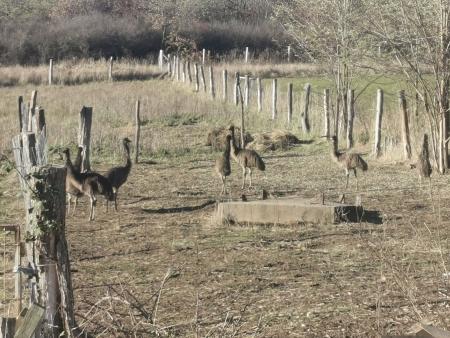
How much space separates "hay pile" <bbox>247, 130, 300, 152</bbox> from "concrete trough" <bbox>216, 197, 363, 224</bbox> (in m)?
9.42

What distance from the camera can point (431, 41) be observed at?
18422mm

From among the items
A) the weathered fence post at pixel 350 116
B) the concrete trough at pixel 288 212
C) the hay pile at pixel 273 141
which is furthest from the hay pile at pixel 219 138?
the concrete trough at pixel 288 212

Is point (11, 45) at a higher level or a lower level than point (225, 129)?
higher

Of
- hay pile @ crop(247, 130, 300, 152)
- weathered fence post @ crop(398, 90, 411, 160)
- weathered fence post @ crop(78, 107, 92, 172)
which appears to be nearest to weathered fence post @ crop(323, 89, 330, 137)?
hay pile @ crop(247, 130, 300, 152)

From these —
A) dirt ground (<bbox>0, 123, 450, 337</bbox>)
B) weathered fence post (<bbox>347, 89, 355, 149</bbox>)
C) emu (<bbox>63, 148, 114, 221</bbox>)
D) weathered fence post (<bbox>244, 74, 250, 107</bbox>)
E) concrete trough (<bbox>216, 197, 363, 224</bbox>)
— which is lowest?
dirt ground (<bbox>0, 123, 450, 337</bbox>)

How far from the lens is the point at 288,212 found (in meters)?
12.8

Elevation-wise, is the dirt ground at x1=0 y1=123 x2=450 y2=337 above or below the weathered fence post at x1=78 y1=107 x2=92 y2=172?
below

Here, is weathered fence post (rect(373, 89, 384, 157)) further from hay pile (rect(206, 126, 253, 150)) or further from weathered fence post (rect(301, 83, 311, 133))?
weathered fence post (rect(301, 83, 311, 133))

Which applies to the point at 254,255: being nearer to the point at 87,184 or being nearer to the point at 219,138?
the point at 87,184

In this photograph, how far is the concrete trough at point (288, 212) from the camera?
41.7ft

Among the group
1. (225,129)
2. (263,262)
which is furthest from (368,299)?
(225,129)

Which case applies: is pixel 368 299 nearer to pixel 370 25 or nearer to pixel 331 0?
pixel 370 25

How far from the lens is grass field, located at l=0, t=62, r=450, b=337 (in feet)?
26.8

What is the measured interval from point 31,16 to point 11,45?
1457 centimetres
